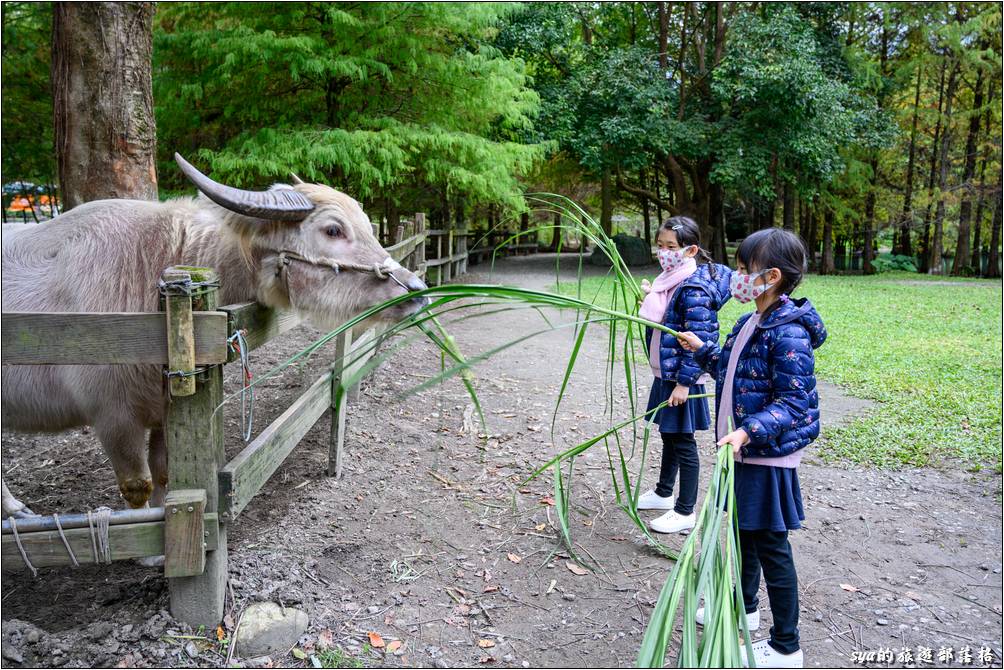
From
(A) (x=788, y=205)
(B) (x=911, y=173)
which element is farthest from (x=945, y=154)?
(A) (x=788, y=205)

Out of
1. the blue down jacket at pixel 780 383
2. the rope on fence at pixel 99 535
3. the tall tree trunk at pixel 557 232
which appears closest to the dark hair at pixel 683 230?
the tall tree trunk at pixel 557 232

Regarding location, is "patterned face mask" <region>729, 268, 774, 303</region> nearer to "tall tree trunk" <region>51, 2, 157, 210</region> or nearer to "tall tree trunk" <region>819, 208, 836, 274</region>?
"tall tree trunk" <region>51, 2, 157, 210</region>

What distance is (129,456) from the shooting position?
303cm

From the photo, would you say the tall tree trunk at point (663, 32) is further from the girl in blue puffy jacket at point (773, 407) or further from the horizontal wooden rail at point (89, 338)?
the horizontal wooden rail at point (89, 338)

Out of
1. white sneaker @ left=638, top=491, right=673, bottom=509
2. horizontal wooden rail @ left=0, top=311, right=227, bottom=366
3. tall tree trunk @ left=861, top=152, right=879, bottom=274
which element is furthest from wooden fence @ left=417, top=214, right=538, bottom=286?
tall tree trunk @ left=861, top=152, right=879, bottom=274

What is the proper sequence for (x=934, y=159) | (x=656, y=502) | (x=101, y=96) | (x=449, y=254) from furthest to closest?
(x=934, y=159)
(x=449, y=254)
(x=101, y=96)
(x=656, y=502)

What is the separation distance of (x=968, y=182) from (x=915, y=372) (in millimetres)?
16122

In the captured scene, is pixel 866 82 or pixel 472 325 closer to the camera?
pixel 472 325

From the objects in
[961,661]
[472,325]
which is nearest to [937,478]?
[961,661]

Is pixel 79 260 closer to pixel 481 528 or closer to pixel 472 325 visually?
pixel 481 528

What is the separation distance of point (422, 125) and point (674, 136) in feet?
28.6

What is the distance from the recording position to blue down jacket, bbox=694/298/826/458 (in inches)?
94.4

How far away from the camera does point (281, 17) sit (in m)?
8.57

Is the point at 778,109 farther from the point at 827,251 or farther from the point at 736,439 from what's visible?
the point at 736,439
